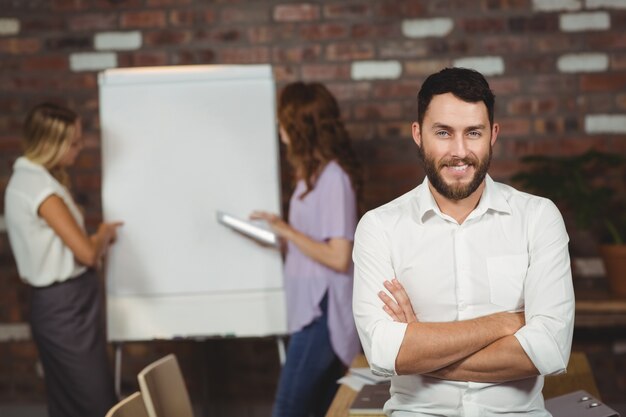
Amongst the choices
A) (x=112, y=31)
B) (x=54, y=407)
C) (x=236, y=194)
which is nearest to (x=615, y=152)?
(x=236, y=194)

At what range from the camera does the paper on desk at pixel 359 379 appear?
2059 mm

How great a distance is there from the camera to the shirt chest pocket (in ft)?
5.30

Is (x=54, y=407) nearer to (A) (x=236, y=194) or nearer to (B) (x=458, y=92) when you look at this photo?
(A) (x=236, y=194)

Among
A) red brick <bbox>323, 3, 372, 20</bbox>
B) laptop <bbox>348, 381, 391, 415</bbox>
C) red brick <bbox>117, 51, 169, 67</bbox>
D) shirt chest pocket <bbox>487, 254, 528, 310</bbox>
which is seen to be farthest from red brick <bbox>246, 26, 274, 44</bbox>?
shirt chest pocket <bbox>487, 254, 528, 310</bbox>

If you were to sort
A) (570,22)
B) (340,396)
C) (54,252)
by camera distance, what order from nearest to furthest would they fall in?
(340,396) < (54,252) < (570,22)

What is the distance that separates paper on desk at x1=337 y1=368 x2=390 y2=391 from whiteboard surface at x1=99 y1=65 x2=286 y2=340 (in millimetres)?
793

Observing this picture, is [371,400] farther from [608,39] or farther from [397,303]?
[608,39]

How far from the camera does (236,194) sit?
2.88m

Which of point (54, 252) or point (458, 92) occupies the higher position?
point (458, 92)

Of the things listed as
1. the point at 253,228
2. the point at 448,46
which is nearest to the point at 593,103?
the point at 448,46

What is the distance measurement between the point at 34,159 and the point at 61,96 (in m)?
0.77

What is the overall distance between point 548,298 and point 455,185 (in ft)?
0.92

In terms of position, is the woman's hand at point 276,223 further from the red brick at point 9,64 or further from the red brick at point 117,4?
the red brick at point 9,64

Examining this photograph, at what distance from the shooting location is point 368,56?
134 inches
